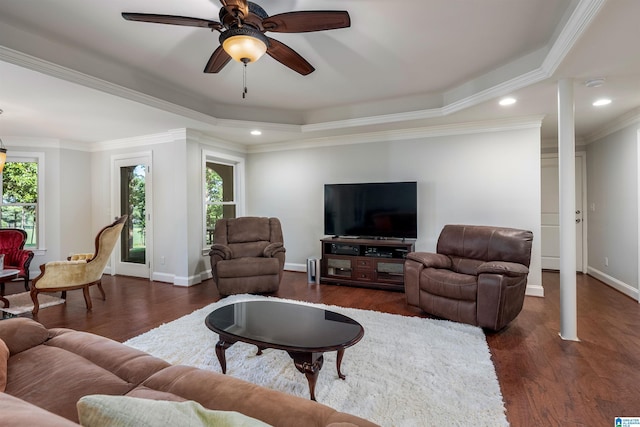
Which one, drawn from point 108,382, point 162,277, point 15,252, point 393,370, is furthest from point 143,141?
point 393,370

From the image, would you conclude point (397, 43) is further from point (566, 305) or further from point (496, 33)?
point (566, 305)

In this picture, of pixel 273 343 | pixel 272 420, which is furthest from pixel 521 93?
pixel 272 420

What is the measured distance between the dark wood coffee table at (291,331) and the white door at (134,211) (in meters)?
3.48

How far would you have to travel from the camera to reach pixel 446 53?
3.01 meters

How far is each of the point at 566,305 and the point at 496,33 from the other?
7.99 feet

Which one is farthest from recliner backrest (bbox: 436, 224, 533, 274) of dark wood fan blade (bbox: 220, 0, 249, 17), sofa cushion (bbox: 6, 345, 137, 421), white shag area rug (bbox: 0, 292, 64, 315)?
white shag area rug (bbox: 0, 292, 64, 315)

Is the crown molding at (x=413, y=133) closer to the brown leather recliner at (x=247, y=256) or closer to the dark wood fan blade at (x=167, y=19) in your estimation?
the brown leather recliner at (x=247, y=256)

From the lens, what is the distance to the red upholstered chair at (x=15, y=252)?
432cm

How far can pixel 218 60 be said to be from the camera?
250cm

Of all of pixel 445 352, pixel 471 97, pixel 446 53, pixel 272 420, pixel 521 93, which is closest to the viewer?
pixel 272 420

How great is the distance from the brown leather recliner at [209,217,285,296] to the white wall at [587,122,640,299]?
452 cm

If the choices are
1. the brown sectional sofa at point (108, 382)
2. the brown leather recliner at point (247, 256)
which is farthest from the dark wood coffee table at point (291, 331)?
the brown leather recliner at point (247, 256)

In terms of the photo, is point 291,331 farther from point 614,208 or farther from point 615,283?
point 614,208

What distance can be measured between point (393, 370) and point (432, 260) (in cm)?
157
